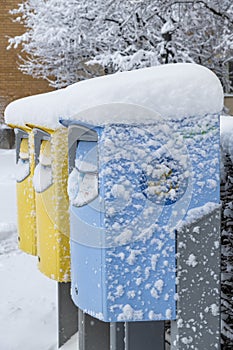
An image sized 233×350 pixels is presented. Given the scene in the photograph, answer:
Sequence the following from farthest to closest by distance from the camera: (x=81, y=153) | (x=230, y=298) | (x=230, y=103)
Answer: (x=230, y=103)
(x=230, y=298)
(x=81, y=153)

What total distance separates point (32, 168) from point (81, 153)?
47.4 inches

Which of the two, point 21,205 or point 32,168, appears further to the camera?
point 21,205

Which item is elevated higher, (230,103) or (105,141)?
(105,141)

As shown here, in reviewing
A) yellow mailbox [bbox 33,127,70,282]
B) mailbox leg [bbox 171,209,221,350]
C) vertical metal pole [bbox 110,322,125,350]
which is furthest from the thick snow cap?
vertical metal pole [bbox 110,322,125,350]

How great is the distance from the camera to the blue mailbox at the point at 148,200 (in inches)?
87.9

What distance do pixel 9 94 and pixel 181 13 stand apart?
6.42 metres

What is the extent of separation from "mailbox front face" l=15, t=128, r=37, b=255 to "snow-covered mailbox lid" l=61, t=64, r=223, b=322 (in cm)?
156

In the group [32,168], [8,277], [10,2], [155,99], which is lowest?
[8,277]

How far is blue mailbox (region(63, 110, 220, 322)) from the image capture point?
7.32 ft

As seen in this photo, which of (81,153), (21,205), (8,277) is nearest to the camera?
(81,153)

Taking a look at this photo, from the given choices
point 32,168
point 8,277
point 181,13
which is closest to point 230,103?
point 181,13

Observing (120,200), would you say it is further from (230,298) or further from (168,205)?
(230,298)

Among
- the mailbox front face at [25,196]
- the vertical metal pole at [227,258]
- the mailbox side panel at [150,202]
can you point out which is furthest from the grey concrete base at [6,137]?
the mailbox side panel at [150,202]

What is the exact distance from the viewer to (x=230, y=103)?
14.5 meters
